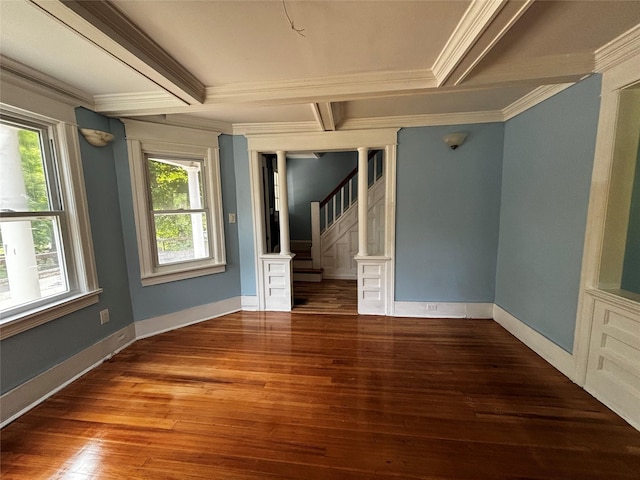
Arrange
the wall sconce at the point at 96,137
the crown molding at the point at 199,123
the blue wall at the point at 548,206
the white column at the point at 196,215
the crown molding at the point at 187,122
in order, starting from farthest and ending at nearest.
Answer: the white column at the point at 196,215, the crown molding at the point at 199,123, the crown molding at the point at 187,122, the wall sconce at the point at 96,137, the blue wall at the point at 548,206

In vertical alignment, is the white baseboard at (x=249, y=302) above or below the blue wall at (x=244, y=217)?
below

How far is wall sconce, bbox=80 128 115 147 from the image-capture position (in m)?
2.27

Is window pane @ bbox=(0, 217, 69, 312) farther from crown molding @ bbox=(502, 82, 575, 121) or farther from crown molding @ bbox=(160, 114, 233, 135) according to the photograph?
crown molding @ bbox=(502, 82, 575, 121)

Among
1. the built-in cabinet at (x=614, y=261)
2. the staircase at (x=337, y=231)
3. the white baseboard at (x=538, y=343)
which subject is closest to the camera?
the built-in cabinet at (x=614, y=261)

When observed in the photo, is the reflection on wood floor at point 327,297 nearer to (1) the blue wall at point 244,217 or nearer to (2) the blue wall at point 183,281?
(1) the blue wall at point 244,217

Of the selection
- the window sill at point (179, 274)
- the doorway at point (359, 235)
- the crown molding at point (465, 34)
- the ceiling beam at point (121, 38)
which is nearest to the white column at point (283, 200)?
the doorway at point (359, 235)

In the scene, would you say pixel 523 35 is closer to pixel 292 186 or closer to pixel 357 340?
pixel 357 340

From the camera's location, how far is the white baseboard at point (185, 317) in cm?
289

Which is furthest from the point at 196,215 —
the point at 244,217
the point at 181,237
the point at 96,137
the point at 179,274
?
the point at 96,137

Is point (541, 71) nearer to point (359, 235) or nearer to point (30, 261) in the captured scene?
point (359, 235)

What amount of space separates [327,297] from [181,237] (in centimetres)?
228

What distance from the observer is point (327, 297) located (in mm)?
4125

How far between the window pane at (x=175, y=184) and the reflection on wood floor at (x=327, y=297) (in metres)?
2.00

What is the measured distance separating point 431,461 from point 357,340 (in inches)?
53.3
